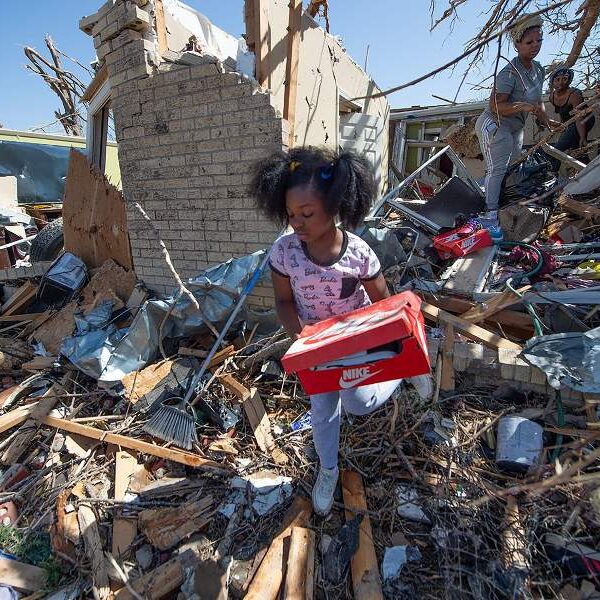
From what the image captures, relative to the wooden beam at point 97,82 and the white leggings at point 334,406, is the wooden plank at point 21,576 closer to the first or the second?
the white leggings at point 334,406

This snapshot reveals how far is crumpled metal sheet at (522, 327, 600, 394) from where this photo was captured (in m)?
2.22

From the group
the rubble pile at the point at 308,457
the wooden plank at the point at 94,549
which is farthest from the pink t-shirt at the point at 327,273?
the wooden plank at the point at 94,549

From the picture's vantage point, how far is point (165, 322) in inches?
140

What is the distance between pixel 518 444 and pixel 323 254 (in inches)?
63.6

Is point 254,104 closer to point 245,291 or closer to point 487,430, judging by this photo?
point 245,291

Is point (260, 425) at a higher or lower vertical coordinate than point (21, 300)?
lower

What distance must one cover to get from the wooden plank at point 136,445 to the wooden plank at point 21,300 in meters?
2.85

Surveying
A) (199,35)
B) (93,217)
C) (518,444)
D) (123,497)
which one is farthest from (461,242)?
(93,217)

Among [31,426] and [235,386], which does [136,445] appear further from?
[31,426]

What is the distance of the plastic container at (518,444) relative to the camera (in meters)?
2.12

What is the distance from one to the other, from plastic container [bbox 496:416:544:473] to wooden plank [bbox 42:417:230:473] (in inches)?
67.3

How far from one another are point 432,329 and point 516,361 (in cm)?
68

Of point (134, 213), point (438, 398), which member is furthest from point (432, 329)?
point (134, 213)

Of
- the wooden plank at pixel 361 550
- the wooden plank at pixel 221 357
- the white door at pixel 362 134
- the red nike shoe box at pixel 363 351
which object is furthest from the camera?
the white door at pixel 362 134
